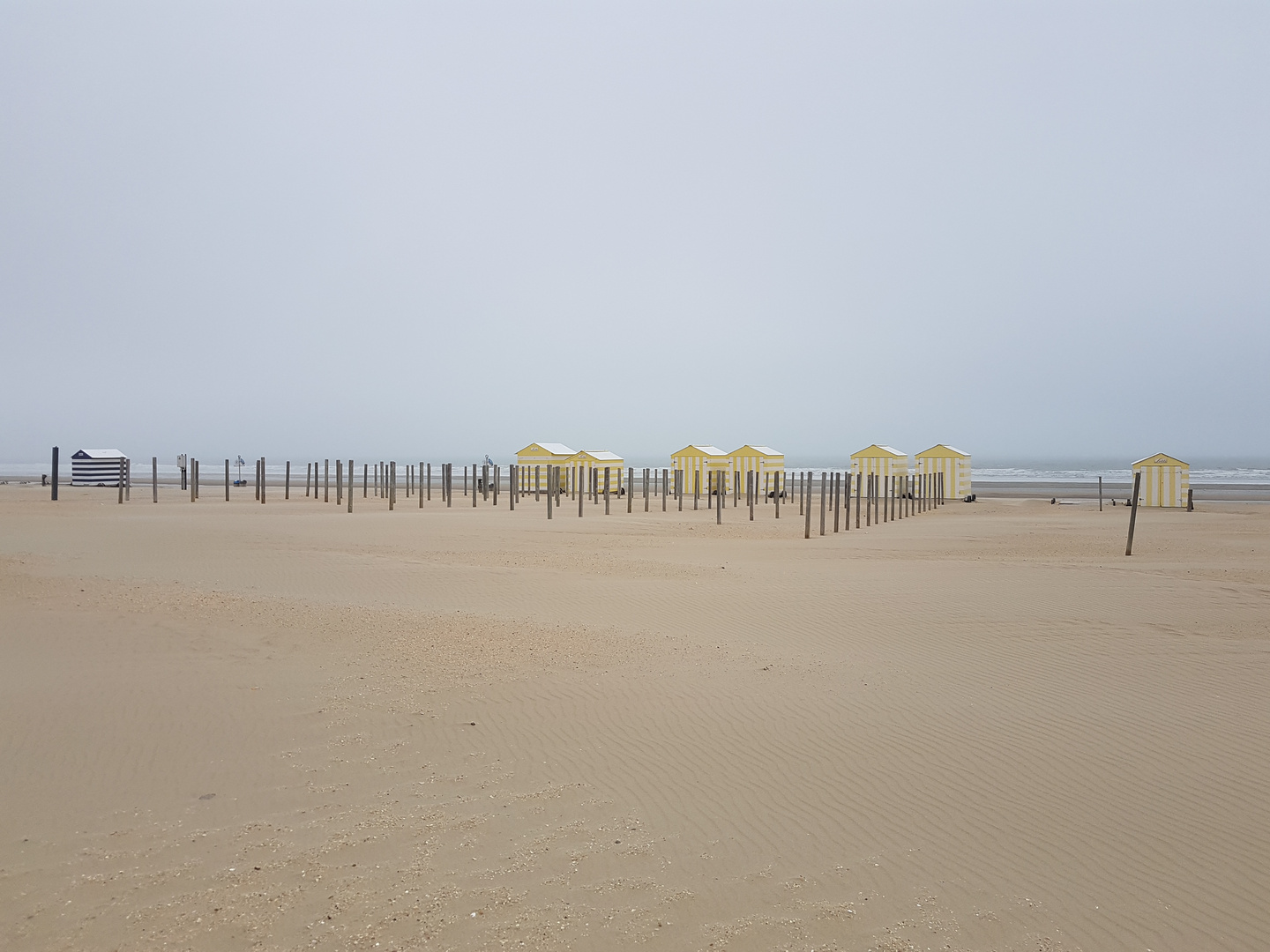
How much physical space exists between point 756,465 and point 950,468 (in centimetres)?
906

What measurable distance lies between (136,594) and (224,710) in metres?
5.08

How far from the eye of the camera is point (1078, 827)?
438cm

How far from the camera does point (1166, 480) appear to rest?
108 ft

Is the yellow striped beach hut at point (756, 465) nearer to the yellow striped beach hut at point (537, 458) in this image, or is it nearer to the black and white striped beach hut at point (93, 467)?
the yellow striped beach hut at point (537, 458)

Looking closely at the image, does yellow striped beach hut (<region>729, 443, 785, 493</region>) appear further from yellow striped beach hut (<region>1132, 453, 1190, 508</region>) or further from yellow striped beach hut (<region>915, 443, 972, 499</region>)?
yellow striped beach hut (<region>1132, 453, 1190, 508</region>)

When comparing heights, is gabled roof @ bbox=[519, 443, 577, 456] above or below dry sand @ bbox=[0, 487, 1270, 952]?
above

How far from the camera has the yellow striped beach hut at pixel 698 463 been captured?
40312mm

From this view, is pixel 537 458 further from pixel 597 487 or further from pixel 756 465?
pixel 756 465

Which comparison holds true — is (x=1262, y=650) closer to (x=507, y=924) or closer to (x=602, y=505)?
(x=507, y=924)

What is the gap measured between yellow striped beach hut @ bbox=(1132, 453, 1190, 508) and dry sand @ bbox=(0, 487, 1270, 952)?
81.1 ft

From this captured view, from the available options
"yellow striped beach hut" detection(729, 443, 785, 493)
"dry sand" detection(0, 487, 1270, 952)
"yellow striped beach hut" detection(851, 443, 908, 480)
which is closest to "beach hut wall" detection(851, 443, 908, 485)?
"yellow striped beach hut" detection(851, 443, 908, 480)

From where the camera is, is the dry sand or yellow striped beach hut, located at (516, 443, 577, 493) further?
yellow striped beach hut, located at (516, 443, 577, 493)

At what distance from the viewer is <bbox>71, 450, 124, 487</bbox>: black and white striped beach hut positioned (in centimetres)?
4069

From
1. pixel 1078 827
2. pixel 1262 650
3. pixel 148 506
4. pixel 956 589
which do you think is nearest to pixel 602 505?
pixel 148 506
